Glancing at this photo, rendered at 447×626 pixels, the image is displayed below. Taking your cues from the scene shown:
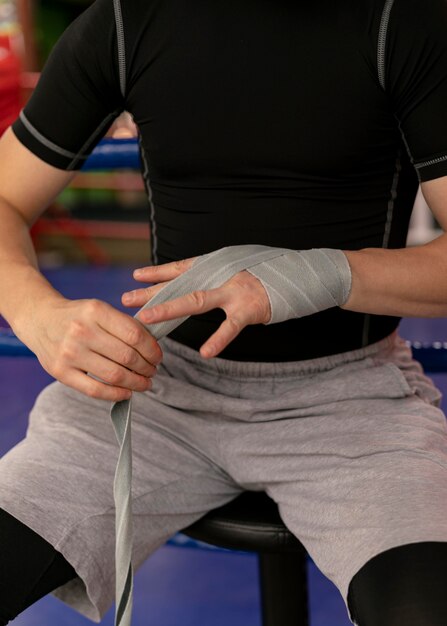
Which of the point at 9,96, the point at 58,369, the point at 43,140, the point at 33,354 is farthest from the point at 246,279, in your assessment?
the point at 9,96

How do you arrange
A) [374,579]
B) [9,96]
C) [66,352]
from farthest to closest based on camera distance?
[9,96] → [66,352] → [374,579]

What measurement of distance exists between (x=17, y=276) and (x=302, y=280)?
0.38 m

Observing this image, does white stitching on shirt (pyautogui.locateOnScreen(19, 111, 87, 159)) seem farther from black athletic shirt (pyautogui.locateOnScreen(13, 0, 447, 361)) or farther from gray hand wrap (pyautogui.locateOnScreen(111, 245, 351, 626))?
gray hand wrap (pyautogui.locateOnScreen(111, 245, 351, 626))

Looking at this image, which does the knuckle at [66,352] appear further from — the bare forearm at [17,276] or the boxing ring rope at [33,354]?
the boxing ring rope at [33,354]

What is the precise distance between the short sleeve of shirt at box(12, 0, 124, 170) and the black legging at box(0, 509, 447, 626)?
523 millimetres

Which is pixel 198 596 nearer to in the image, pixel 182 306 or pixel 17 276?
pixel 17 276

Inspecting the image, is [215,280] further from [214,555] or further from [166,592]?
[214,555]

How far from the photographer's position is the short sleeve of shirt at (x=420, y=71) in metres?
1.08

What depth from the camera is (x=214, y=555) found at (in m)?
2.09

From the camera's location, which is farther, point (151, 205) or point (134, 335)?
point (151, 205)

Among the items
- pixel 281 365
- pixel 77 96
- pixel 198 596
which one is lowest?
pixel 198 596

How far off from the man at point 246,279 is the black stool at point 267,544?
0.08 feet

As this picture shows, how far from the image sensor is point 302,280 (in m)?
0.94

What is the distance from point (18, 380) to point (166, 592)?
5.01ft
